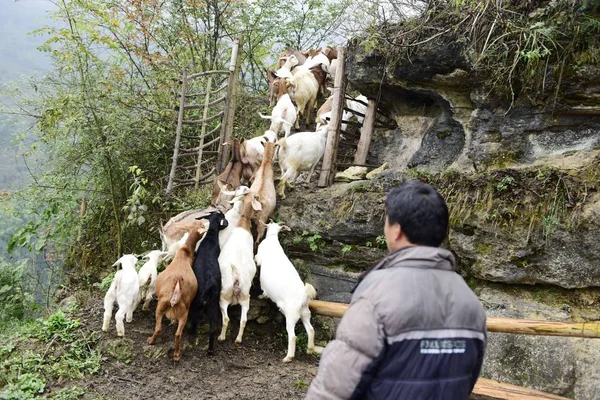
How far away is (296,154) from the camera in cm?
686

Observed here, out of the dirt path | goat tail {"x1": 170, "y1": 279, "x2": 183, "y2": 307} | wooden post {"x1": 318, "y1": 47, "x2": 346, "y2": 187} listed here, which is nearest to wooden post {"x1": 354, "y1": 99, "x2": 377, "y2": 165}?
wooden post {"x1": 318, "y1": 47, "x2": 346, "y2": 187}

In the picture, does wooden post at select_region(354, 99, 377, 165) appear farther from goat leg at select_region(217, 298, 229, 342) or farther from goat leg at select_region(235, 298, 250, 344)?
goat leg at select_region(217, 298, 229, 342)

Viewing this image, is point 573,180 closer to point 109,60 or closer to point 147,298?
point 147,298

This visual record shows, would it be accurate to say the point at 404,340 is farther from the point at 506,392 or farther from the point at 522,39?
the point at 522,39

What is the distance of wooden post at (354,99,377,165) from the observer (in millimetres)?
7629

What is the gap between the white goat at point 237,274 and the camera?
5.23m

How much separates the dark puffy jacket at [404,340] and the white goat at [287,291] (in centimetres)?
327

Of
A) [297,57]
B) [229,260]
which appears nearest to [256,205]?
[229,260]

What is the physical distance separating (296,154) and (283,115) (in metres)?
1.42

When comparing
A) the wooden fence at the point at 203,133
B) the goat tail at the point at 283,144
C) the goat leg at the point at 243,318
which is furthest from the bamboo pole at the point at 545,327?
the wooden fence at the point at 203,133

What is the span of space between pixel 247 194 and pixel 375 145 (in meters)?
2.69

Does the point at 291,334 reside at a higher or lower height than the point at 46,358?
higher

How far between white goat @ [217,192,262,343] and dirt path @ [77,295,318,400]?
0.83 feet

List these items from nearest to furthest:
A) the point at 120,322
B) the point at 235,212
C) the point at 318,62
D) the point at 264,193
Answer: the point at 120,322, the point at 235,212, the point at 264,193, the point at 318,62
